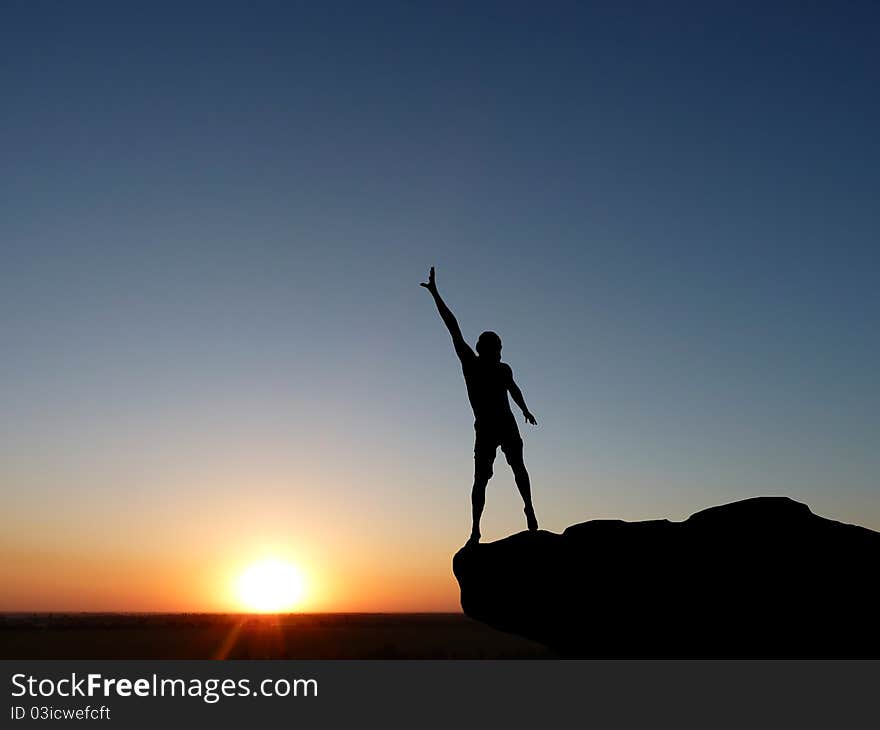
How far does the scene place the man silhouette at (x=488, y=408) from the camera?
1558cm

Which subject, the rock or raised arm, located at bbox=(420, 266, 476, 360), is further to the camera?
raised arm, located at bbox=(420, 266, 476, 360)

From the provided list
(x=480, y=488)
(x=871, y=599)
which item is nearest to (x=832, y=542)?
(x=871, y=599)

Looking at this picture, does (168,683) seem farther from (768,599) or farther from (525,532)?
(768,599)

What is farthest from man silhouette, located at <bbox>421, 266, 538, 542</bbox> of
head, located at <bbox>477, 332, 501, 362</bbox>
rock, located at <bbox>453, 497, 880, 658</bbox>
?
rock, located at <bbox>453, 497, 880, 658</bbox>

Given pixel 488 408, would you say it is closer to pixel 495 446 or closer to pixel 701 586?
pixel 495 446

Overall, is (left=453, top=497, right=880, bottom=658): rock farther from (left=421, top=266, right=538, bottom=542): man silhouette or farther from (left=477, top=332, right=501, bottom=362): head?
(left=477, top=332, right=501, bottom=362): head

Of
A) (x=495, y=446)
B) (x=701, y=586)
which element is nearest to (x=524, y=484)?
(x=495, y=446)

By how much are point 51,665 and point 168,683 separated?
208cm

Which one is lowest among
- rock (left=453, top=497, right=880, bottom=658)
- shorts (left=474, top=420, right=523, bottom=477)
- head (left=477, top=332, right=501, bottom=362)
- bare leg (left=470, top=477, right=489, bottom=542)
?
rock (left=453, top=497, right=880, bottom=658)

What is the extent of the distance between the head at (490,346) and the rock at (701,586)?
3218 millimetres

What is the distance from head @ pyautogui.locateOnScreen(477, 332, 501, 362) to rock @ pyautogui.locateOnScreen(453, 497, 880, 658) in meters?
3.22

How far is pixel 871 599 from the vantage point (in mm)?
12062

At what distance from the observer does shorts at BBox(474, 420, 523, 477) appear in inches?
615

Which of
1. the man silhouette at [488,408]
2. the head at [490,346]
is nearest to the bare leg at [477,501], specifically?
the man silhouette at [488,408]
